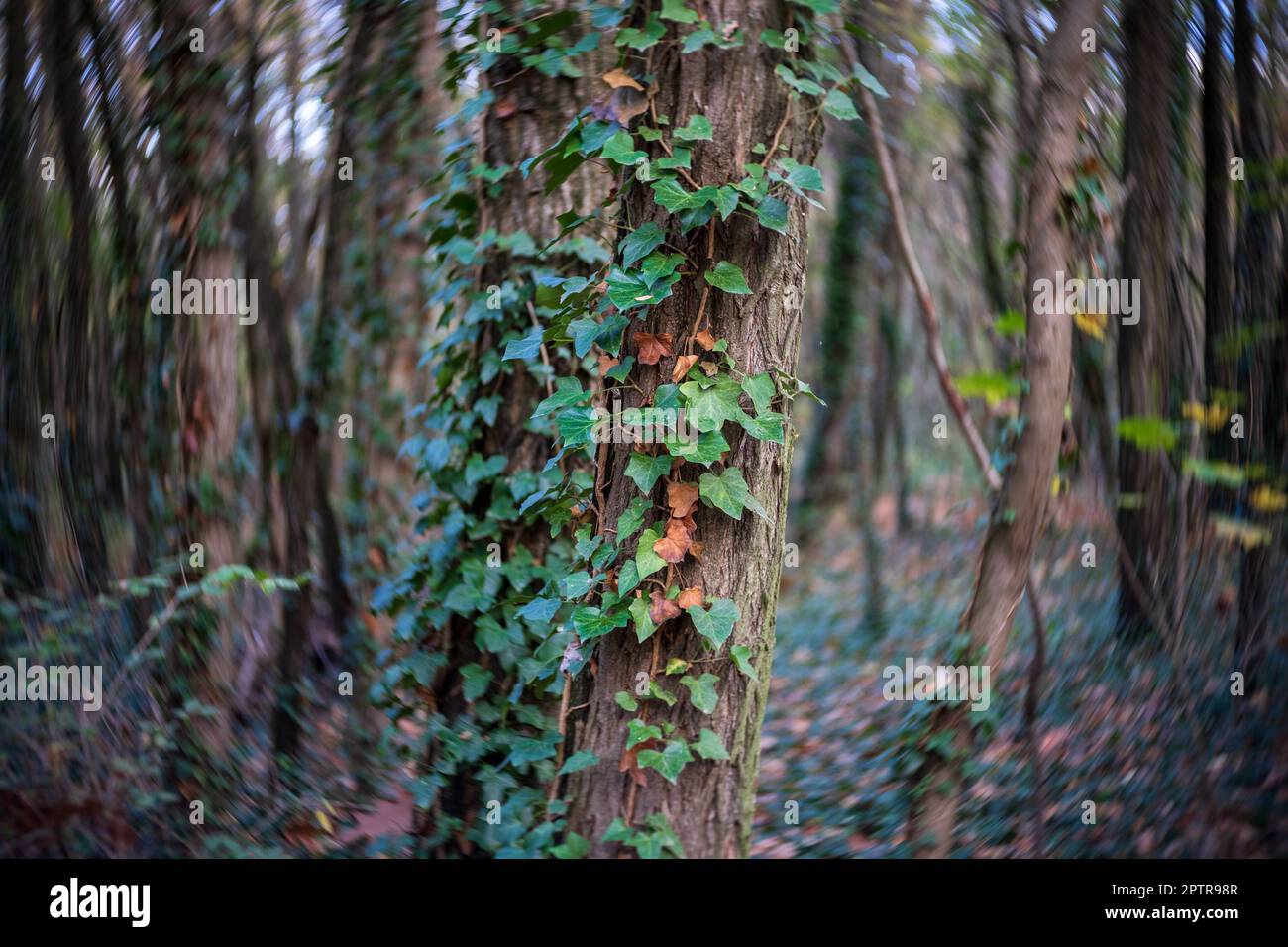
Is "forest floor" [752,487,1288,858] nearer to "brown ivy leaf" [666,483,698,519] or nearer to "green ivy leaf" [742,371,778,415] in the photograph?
"brown ivy leaf" [666,483,698,519]

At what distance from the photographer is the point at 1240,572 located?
11.4 ft

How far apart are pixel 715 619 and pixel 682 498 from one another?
1.01 ft

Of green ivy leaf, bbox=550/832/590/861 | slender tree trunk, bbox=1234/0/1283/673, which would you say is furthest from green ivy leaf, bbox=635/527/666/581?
slender tree trunk, bbox=1234/0/1283/673

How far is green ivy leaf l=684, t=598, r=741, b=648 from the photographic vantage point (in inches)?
79.2

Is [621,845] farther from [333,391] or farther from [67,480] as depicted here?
[333,391]

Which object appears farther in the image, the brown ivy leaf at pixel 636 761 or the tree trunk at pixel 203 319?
A: the tree trunk at pixel 203 319

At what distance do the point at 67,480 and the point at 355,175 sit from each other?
2359 mm

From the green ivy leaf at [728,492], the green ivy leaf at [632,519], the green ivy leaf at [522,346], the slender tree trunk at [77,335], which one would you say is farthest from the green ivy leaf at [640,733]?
the slender tree trunk at [77,335]

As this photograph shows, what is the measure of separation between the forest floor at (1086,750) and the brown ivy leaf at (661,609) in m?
1.11

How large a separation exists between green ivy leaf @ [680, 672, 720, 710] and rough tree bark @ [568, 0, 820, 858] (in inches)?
2.0

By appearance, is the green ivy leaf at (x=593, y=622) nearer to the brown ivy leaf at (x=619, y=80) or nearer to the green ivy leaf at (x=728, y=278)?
the green ivy leaf at (x=728, y=278)

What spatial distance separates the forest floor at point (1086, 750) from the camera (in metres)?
3.03

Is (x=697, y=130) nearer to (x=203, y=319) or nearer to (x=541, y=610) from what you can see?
(x=541, y=610)

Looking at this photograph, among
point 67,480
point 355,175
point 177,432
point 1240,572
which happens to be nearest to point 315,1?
point 355,175
